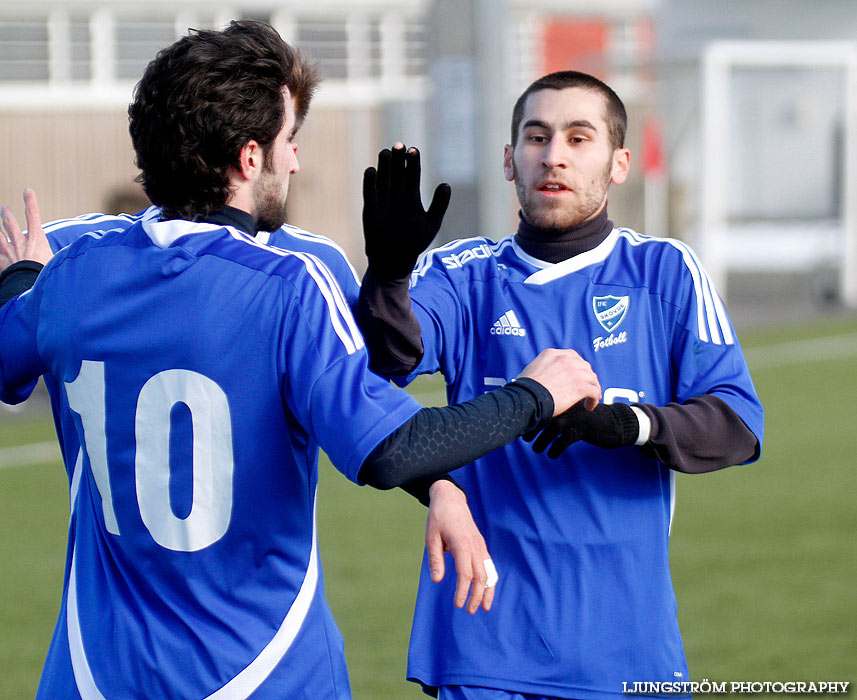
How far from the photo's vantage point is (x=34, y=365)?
7.86ft

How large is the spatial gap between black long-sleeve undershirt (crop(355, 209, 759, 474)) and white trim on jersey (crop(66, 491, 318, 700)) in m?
0.41

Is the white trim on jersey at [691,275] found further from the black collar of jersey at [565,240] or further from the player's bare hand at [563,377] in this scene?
the player's bare hand at [563,377]

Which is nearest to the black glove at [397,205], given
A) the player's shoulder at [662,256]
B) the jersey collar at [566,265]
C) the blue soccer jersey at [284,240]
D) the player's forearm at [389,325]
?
the player's forearm at [389,325]

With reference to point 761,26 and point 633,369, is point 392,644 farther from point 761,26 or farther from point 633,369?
point 761,26

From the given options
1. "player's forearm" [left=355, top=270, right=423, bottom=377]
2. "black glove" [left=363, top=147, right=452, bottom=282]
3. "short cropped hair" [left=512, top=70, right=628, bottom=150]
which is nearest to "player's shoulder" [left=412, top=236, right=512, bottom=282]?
"short cropped hair" [left=512, top=70, right=628, bottom=150]

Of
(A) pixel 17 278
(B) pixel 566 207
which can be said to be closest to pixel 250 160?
(A) pixel 17 278

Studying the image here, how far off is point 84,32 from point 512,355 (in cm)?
1795

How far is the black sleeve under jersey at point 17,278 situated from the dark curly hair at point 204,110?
1.09ft

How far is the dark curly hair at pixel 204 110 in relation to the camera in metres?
2.27

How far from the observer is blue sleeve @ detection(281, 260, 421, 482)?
2096 mm

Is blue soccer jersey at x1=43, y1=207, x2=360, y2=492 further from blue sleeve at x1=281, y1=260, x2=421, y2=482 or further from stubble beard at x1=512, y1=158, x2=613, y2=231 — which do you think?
blue sleeve at x1=281, y1=260, x2=421, y2=482

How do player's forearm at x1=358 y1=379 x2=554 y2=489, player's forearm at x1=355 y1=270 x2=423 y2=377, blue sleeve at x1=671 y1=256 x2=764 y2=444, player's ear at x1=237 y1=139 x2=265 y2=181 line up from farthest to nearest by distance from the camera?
blue sleeve at x1=671 y1=256 x2=764 y2=444 → player's forearm at x1=355 y1=270 x2=423 y2=377 → player's ear at x1=237 y1=139 x2=265 y2=181 → player's forearm at x1=358 y1=379 x2=554 y2=489

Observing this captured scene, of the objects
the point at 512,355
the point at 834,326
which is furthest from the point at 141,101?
the point at 834,326

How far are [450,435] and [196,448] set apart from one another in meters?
0.45
